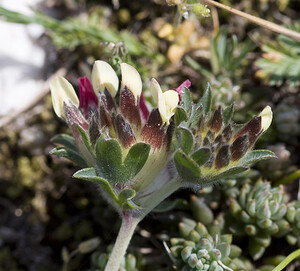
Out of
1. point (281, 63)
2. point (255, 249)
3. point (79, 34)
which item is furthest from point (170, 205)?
point (79, 34)

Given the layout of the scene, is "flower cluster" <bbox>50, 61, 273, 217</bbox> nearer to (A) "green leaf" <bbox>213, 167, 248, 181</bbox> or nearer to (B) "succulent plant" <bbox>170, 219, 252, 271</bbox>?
(A) "green leaf" <bbox>213, 167, 248, 181</bbox>

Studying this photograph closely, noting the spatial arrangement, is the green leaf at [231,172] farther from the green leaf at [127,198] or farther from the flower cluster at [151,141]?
the green leaf at [127,198]

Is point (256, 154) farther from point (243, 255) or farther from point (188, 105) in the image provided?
point (243, 255)

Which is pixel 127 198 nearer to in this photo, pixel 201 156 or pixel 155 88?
pixel 201 156

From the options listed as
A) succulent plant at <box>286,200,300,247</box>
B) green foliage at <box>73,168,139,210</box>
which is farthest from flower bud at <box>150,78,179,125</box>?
succulent plant at <box>286,200,300,247</box>

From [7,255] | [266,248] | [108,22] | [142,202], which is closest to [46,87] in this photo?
[108,22]

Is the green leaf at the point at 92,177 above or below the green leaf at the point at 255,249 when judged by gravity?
above

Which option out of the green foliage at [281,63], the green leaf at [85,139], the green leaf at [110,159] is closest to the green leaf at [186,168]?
the green leaf at [110,159]
